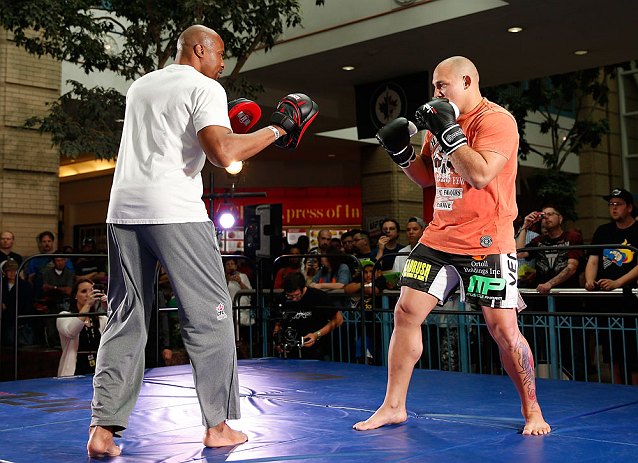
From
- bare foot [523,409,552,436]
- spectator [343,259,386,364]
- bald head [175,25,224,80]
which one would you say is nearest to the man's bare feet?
bare foot [523,409,552,436]

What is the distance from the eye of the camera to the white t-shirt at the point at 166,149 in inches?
103

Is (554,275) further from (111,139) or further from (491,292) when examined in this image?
(111,139)

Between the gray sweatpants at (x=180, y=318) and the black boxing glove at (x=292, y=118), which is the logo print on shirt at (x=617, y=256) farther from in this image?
the gray sweatpants at (x=180, y=318)

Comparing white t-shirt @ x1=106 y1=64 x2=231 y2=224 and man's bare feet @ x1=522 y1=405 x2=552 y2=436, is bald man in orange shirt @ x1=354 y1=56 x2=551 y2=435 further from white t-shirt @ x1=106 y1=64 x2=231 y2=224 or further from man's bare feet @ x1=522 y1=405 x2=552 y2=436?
white t-shirt @ x1=106 y1=64 x2=231 y2=224

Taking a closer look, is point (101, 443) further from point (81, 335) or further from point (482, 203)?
point (81, 335)

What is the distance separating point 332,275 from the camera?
304 inches

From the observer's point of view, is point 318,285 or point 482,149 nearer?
point 482,149

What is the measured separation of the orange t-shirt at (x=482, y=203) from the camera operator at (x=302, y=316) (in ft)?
10.7

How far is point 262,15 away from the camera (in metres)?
8.12

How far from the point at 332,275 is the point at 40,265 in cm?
392

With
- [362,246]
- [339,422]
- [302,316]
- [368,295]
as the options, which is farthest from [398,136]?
[362,246]

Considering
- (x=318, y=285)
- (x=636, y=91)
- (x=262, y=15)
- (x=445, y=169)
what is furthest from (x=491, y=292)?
(x=636, y=91)

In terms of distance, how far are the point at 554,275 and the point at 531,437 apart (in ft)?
12.3

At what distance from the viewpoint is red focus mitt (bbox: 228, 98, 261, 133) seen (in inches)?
119
